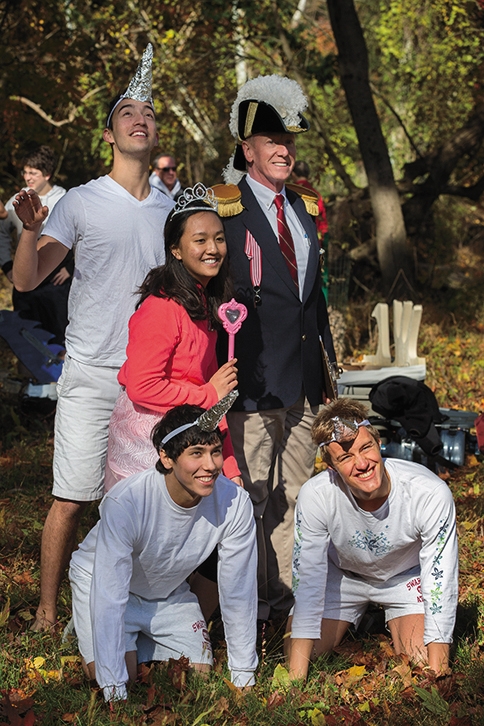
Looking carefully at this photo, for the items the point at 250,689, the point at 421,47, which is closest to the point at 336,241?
the point at 421,47

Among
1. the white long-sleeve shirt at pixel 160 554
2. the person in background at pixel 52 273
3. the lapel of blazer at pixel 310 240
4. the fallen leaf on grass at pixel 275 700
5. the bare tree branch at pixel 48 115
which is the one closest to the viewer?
the white long-sleeve shirt at pixel 160 554

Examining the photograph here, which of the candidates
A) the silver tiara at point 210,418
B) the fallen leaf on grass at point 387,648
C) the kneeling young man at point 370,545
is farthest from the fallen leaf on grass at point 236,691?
the silver tiara at point 210,418

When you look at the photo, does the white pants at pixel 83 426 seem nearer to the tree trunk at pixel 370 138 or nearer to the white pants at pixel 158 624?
the white pants at pixel 158 624

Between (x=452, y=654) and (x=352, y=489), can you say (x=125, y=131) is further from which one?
(x=452, y=654)

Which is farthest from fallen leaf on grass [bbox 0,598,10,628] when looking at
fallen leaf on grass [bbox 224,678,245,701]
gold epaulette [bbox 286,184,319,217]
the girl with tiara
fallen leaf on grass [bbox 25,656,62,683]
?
gold epaulette [bbox 286,184,319,217]

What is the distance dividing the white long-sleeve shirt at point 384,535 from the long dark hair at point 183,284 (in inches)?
31.9

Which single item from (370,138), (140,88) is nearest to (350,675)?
(140,88)

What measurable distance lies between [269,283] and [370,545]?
3.78 feet

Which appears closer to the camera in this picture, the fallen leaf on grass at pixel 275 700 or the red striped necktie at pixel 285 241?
the fallen leaf on grass at pixel 275 700

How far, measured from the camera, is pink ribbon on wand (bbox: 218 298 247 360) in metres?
3.56

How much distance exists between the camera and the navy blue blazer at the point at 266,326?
395 cm

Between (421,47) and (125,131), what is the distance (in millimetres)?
12410

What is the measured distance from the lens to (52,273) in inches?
299

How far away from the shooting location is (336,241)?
451 inches
